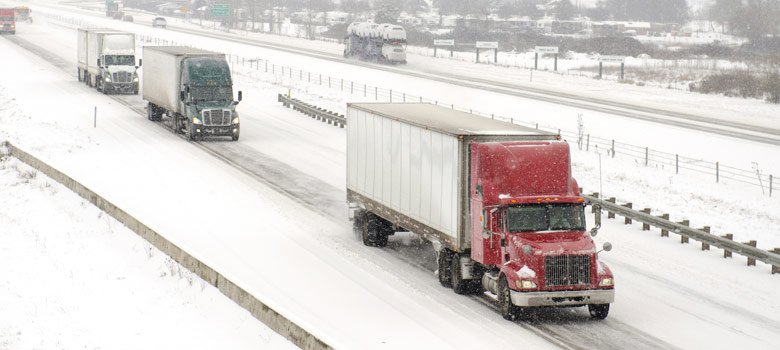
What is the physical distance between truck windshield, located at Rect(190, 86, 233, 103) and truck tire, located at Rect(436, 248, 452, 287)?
24882mm

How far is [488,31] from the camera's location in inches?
6437

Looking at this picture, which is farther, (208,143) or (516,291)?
(208,143)

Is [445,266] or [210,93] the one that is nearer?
[445,266]

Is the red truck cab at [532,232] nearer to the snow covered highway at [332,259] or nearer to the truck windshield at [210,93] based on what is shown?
the snow covered highway at [332,259]

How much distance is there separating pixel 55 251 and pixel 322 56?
78020 mm

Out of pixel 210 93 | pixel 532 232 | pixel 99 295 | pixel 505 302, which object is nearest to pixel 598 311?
pixel 505 302

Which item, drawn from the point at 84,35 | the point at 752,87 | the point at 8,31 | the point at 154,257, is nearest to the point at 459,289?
the point at 154,257

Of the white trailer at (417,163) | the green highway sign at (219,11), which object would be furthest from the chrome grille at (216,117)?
the green highway sign at (219,11)

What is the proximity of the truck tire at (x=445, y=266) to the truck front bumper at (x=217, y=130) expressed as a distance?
2461 centimetres

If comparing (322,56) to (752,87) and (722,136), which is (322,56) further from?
(722,136)

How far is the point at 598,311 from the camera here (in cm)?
2025

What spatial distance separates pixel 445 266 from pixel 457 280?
0.60m

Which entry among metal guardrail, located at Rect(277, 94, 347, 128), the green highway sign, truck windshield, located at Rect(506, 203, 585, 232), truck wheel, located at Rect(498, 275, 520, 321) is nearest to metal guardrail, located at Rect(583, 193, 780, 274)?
truck windshield, located at Rect(506, 203, 585, 232)

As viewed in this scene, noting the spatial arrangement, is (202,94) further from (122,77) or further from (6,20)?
(6,20)
